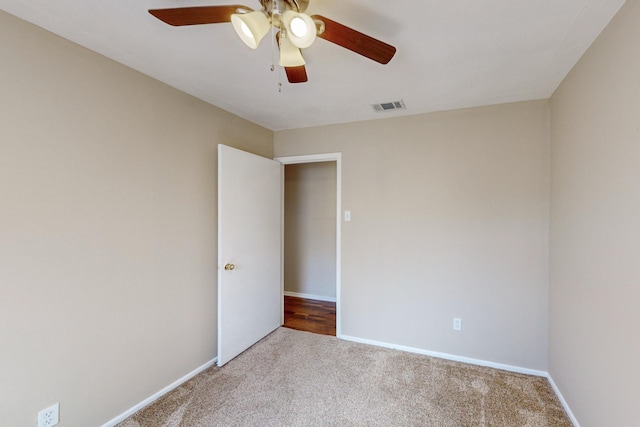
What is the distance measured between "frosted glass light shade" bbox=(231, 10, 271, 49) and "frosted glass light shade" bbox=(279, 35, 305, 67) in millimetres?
115

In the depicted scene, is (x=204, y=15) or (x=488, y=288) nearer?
(x=204, y=15)

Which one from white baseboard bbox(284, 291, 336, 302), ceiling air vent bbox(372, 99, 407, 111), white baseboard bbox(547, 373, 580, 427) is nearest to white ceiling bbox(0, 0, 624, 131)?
ceiling air vent bbox(372, 99, 407, 111)

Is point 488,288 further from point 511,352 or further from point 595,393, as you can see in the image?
point 595,393

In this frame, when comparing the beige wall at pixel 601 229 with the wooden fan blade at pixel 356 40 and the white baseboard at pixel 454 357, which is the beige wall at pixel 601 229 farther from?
the wooden fan blade at pixel 356 40

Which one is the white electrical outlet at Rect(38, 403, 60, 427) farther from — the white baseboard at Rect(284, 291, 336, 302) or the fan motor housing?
the white baseboard at Rect(284, 291, 336, 302)

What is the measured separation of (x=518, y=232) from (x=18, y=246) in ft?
10.9

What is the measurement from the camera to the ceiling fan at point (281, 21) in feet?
3.40

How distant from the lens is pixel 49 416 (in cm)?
154

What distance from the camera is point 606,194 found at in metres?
1.47

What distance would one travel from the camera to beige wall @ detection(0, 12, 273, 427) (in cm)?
143

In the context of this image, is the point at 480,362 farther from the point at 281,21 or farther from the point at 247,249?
the point at 281,21

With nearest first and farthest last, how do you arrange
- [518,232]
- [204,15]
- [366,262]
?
[204,15], [518,232], [366,262]

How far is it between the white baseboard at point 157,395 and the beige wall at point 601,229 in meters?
2.67

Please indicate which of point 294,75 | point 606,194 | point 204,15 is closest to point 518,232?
point 606,194
